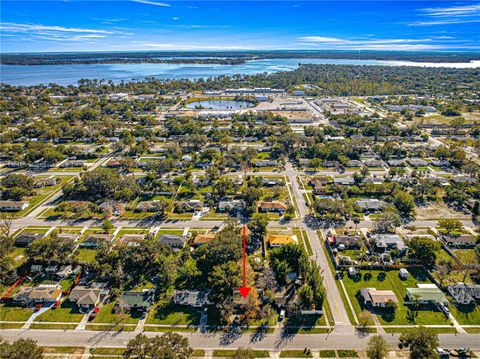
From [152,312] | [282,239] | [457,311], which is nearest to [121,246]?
[152,312]

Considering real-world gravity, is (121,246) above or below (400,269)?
above

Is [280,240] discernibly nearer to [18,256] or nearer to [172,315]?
[172,315]

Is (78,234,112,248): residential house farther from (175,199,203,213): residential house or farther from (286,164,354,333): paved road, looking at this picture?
(286,164,354,333): paved road

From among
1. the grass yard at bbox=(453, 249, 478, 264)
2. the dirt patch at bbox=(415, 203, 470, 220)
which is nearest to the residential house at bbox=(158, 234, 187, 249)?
the grass yard at bbox=(453, 249, 478, 264)

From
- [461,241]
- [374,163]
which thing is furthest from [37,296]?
[374,163]

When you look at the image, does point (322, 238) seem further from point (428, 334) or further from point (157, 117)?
point (157, 117)

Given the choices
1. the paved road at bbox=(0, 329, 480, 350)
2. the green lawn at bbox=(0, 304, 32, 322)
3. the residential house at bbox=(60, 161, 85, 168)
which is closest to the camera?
the paved road at bbox=(0, 329, 480, 350)
